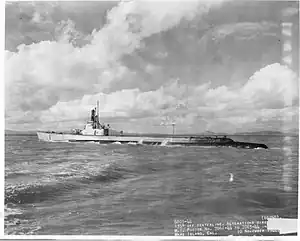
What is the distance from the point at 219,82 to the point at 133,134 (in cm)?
61

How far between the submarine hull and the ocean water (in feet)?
0.11

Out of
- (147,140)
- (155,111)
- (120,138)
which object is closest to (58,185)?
(120,138)

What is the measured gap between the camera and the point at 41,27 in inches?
87.7

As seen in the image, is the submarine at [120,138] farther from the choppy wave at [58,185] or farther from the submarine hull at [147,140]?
the choppy wave at [58,185]

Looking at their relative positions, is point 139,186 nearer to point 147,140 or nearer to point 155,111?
point 147,140

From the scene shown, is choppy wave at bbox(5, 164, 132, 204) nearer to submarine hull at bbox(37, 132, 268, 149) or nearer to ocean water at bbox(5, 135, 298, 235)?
ocean water at bbox(5, 135, 298, 235)

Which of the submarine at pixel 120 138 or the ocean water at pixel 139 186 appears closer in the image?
the ocean water at pixel 139 186

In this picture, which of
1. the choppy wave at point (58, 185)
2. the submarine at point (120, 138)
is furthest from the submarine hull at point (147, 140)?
the choppy wave at point (58, 185)

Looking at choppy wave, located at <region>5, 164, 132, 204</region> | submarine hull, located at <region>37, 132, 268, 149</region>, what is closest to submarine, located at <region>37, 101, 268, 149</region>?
submarine hull, located at <region>37, 132, 268, 149</region>

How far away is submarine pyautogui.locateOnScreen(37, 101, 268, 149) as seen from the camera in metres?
2.25

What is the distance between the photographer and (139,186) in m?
2.20

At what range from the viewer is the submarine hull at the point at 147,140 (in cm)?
225

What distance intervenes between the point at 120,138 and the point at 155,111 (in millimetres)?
279
